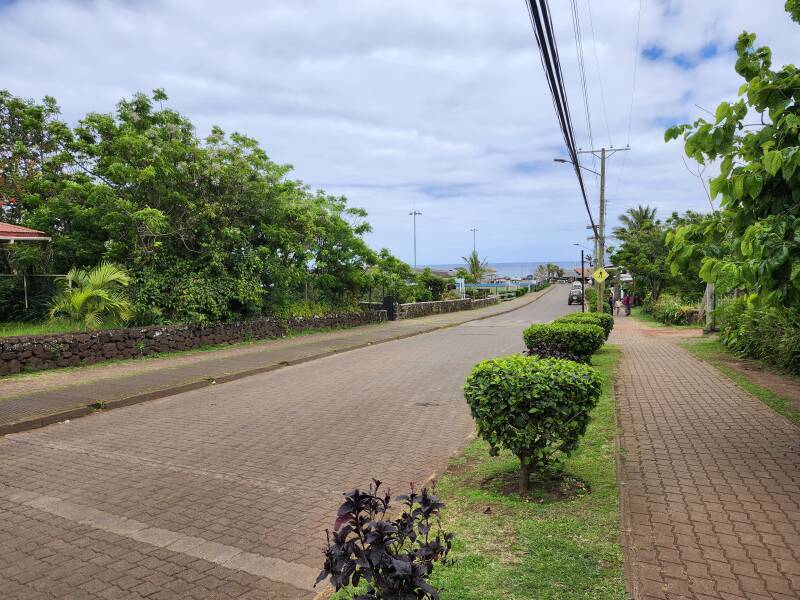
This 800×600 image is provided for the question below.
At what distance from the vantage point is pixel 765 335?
1233 centimetres

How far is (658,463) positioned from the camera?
5.36 metres

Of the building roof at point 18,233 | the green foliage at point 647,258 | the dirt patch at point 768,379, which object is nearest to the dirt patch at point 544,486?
the dirt patch at point 768,379

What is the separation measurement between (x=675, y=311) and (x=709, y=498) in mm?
24817

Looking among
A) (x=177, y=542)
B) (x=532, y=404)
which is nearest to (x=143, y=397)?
(x=177, y=542)

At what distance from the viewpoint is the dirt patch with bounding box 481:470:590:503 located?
4.57 m

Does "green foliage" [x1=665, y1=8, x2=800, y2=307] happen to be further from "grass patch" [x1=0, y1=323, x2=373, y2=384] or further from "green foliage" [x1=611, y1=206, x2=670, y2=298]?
"green foliage" [x1=611, y1=206, x2=670, y2=298]

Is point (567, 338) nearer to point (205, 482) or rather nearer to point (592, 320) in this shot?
point (592, 320)

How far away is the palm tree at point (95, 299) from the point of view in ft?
43.7

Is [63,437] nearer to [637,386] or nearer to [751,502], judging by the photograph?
[751,502]

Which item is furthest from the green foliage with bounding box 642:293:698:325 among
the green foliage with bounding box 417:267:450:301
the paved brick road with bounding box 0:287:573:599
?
the paved brick road with bounding box 0:287:573:599

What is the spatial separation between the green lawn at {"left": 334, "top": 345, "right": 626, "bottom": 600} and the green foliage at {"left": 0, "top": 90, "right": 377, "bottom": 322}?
39.6ft

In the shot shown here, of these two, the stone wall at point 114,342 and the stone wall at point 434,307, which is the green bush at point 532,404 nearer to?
the stone wall at point 114,342

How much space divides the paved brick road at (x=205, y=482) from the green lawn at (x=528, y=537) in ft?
2.64

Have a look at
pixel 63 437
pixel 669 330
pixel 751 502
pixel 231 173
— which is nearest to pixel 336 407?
pixel 63 437
